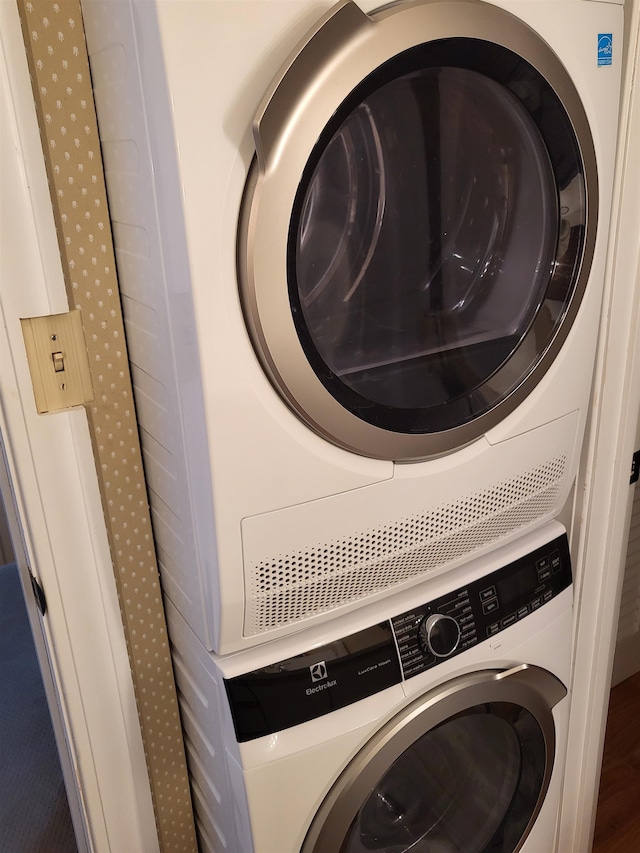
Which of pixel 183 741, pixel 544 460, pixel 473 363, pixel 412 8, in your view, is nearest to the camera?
pixel 412 8

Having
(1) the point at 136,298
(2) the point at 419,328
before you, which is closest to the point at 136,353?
(1) the point at 136,298

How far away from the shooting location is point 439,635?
1009 mm

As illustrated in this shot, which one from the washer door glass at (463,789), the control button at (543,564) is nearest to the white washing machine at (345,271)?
the control button at (543,564)

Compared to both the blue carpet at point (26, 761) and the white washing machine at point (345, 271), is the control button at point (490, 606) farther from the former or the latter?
the blue carpet at point (26, 761)

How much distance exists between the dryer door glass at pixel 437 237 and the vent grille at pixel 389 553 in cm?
16

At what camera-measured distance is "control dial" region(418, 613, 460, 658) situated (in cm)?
100

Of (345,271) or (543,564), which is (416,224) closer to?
(345,271)

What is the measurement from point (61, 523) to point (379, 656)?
497 millimetres

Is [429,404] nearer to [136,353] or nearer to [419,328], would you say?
[419,328]

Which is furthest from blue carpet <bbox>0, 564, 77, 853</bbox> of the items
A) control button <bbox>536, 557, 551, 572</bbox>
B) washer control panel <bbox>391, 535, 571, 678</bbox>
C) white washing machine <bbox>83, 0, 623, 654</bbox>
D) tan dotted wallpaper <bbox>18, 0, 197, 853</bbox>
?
control button <bbox>536, 557, 551, 572</bbox>

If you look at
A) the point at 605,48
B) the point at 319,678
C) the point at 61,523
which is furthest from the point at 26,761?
the point at 605,48

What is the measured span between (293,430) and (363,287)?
20 centimetres

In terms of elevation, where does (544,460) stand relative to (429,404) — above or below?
below

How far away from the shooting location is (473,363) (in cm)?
93
